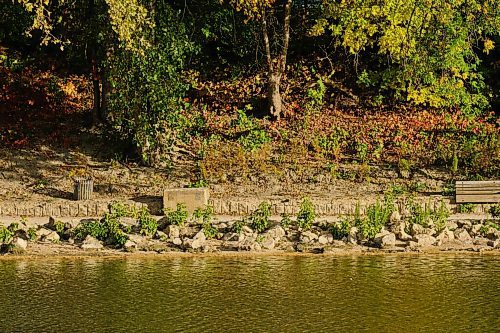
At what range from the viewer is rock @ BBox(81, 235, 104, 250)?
1546cm

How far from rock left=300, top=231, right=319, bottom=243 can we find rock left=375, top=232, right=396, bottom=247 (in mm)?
1063

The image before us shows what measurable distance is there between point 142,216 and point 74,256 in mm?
1747

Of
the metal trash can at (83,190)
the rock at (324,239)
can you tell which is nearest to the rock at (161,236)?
the rock at (324,239)

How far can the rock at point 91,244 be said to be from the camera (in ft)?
50.7

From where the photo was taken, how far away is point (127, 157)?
2130 cm

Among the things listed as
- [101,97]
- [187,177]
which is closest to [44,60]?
[101,97]

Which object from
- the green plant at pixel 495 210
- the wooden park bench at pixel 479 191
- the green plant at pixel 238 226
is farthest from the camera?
the wooden park bench at pixel 479 191

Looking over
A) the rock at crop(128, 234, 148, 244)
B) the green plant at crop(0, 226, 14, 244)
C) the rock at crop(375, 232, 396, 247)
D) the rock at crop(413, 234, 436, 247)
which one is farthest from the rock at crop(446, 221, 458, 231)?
the green plant at crop(0, 226, 14, 244)

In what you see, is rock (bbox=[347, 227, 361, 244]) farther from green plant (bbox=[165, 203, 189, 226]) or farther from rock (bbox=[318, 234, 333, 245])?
green plant (bbox=[165, 203, 189, 226])

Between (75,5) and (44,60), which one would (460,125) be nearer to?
(75,5)

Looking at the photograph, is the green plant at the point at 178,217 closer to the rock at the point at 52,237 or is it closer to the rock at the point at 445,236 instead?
the rock at the point at 52,237

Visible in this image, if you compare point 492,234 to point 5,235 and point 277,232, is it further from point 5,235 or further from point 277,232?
point 5,235

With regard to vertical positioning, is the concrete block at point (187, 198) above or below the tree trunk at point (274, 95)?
below

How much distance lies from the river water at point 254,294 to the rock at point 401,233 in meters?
1.05
